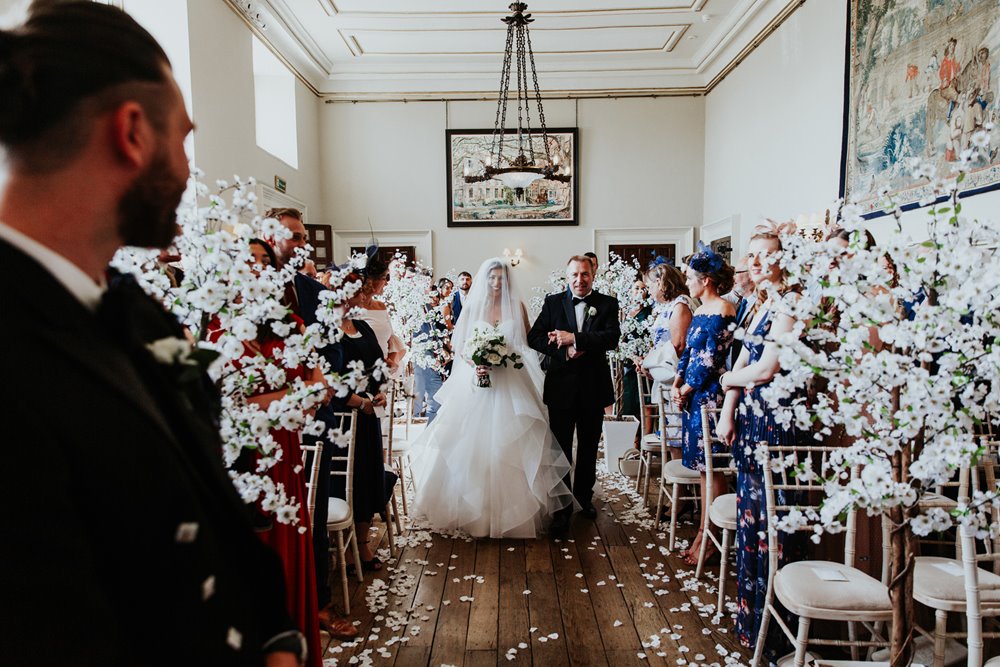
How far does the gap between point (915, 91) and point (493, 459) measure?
512 cm

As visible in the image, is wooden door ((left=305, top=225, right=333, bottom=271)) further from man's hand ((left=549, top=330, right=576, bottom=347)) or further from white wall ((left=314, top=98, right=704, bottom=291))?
man's hand ((left=549, top=330, right=576, bottom=347))

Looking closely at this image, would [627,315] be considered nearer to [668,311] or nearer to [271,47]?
[668,311]

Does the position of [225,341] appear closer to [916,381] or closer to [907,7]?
[916,381]

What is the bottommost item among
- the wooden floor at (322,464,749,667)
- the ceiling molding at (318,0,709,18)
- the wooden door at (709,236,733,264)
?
the wooden floor at (322,464,749,667)

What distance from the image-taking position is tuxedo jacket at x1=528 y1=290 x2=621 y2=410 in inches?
183

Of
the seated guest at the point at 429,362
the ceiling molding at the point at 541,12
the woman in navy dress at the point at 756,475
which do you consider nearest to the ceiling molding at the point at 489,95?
the ceiling molding at the point at 541,12

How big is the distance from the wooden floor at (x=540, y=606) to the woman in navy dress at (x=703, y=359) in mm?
468

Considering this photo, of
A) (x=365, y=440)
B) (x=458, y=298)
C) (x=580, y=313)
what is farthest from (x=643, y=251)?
(x=365, y=440)

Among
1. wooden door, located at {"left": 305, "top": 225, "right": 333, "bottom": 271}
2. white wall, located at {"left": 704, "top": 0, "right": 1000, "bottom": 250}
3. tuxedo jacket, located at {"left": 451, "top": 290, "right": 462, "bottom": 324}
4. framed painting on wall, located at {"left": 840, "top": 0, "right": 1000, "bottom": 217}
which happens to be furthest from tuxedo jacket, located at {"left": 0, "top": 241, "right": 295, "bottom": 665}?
wooden door, located at {"left": 305, "top": 225, "right": 333, "bottom": 271}

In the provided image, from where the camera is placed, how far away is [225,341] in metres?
1.50

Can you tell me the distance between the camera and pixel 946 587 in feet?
7.73

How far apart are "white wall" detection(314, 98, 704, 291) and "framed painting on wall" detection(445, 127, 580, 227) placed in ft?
0.52

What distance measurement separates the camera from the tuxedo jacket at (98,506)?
578 mm

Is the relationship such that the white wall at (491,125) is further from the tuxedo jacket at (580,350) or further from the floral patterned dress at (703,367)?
the floral patterned dress at (703,367)
